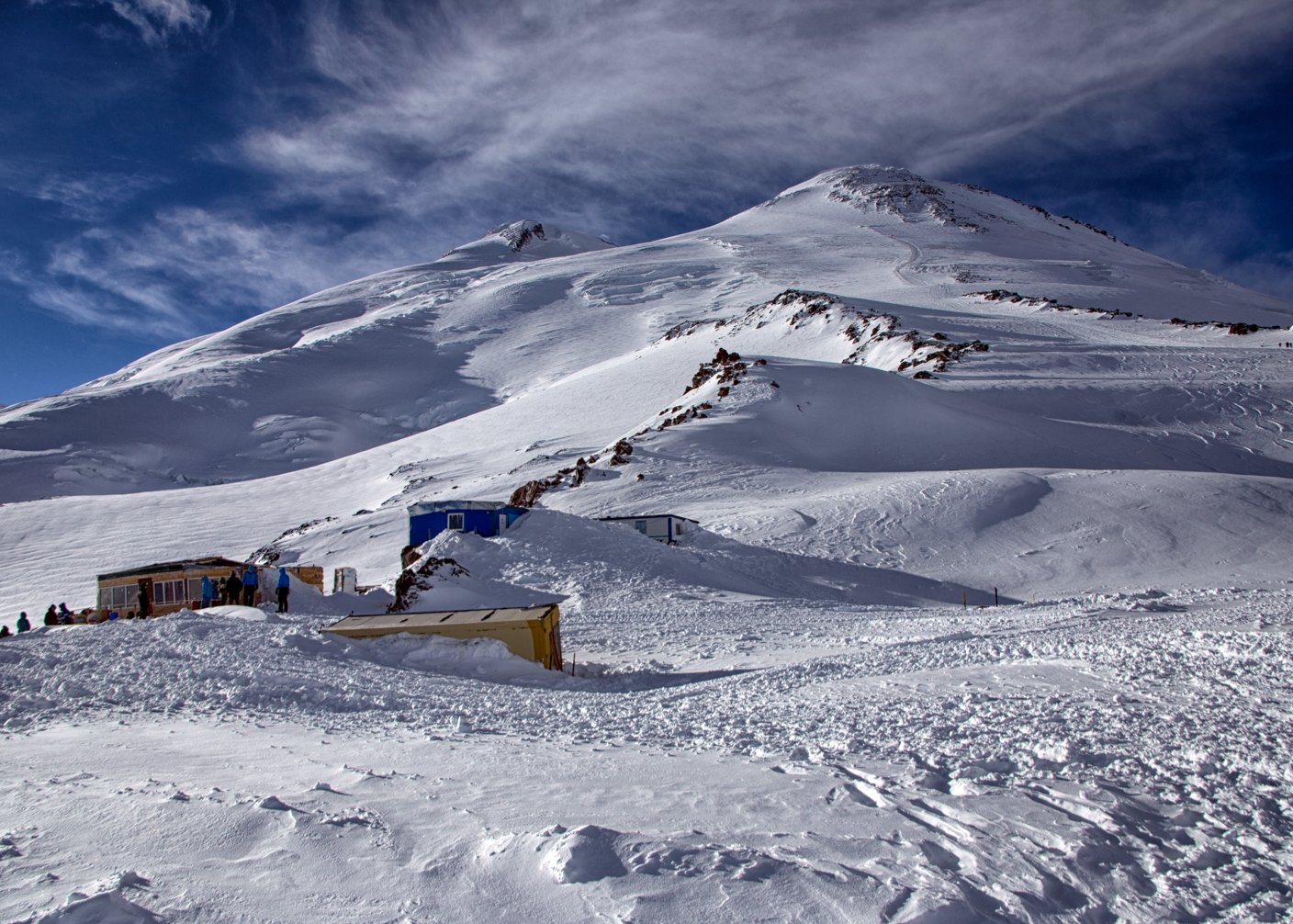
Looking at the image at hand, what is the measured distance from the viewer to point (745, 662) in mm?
12086

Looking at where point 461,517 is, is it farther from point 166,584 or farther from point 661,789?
point 661,789

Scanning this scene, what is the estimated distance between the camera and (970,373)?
42.7 m

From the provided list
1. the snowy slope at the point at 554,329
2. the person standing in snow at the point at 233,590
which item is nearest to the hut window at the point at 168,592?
the person standing in snow at the point at 233,590

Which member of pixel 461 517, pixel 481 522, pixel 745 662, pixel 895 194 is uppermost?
pixel 895 194

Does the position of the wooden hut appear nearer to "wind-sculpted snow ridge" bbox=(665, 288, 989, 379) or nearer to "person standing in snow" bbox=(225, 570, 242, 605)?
"person standing in snow" bbox=(225, 570, 242, 605)

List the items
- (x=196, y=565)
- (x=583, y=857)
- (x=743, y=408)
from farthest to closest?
(x=743, y=408) → (x=196, y=565) → (x=583, y=857)

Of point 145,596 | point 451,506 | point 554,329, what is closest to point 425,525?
point 451,506

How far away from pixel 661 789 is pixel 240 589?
17777mm

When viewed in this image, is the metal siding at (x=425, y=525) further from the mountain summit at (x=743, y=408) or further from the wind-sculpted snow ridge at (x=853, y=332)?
the wind-sculpted snow ridge at (x=853, y=332)

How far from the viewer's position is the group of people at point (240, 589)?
18.8 meters

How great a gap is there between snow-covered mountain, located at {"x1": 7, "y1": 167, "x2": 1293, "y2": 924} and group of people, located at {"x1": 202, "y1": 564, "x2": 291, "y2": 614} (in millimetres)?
3322

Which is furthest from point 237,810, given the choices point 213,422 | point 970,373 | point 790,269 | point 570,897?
point 790,269

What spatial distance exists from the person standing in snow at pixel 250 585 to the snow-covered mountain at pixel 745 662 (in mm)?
4506

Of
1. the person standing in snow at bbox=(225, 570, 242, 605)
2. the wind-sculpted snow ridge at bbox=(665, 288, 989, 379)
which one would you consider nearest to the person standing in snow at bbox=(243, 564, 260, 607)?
the person standing in snow at bbox=(225, 570, 242, 605)
